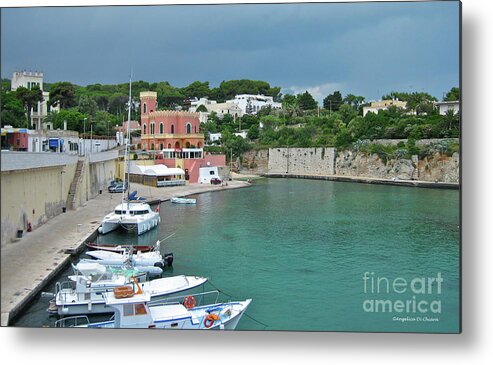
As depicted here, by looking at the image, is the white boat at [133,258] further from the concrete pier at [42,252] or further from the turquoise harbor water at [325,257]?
the concrete pier at [42,252]

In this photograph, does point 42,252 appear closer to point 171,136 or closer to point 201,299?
point 201,299

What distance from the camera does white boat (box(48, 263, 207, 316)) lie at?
5367mm

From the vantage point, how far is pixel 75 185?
34.0 feet

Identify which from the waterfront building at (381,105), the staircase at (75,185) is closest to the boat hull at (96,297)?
the staircase at (75,185)

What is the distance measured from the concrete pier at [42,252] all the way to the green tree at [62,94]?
3.51 m

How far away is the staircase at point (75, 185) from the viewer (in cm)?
998

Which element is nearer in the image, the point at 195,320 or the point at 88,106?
the point at 195,320

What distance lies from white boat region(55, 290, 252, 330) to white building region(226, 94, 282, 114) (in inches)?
816

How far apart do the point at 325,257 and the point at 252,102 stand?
1987 centimetres

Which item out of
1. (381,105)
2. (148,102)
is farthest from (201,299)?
(381,105)

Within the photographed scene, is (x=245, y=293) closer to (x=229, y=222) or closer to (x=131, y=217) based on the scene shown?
(x=131, y=217)

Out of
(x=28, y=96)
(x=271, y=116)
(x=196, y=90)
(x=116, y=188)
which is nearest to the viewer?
(x=28, y=96)

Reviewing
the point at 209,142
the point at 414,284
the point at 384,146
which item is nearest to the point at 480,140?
the point at 414,284

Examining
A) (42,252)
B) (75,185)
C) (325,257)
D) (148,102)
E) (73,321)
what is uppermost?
(148,102)
